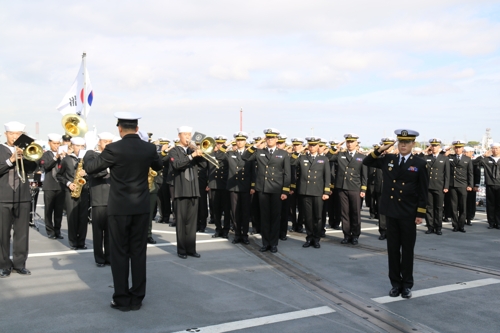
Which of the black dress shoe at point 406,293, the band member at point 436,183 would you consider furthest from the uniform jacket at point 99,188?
the band member at point 436,183

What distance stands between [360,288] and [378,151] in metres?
1.87

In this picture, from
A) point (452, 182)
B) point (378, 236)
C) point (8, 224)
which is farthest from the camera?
point (452, 182)

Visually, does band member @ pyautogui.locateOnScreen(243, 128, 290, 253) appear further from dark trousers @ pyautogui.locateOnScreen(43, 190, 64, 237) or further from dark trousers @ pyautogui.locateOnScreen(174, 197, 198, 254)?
dark trousers @ pyautogui.locateOnScreen(43, 190, 64, 237)

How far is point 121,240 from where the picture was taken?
566cm

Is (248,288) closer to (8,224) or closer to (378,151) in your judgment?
(378,151)

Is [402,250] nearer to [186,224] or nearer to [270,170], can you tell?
[270,170]

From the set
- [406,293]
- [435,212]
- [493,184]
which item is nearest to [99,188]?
[406,293]

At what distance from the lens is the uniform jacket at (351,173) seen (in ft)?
33.6

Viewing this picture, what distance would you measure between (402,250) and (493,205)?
7.97 m

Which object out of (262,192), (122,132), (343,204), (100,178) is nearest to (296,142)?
(343,204)

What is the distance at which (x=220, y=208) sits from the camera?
441 inches

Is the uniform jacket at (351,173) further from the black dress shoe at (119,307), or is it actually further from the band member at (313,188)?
the black dress shoe at (119,307)

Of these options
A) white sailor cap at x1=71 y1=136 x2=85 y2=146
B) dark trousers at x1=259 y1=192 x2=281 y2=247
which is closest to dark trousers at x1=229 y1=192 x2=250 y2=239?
dark trousers at x1=259 y1=192 x2=281 y2=247

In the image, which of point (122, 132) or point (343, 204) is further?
point (343, 204)
